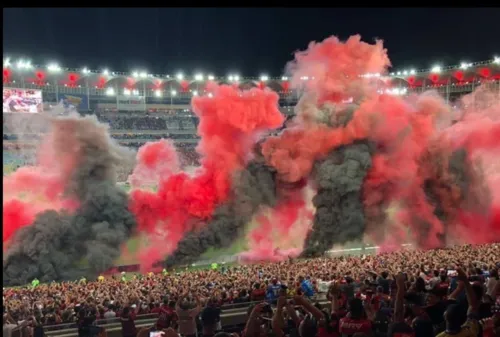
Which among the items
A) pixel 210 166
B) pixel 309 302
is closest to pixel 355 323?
pixel 309 302

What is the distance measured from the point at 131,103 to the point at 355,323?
2564 inches

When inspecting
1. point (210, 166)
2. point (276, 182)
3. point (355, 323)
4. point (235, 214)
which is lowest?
point (355, 323)

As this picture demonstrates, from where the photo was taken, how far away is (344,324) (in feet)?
17.8

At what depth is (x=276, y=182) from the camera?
2800 cm

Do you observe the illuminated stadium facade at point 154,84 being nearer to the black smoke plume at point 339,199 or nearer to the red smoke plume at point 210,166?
the red smoke plume at point 210,166

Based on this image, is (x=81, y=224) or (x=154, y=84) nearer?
(x=81, y=224)

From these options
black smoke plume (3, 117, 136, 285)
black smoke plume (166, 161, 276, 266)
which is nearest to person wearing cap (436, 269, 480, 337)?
black smoke plume (3, 117, 136, 285)

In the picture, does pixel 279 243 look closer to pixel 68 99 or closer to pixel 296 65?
pixel 296 65

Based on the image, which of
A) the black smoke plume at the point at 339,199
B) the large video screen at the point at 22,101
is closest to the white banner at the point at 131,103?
the large video screen at the point at 22,101

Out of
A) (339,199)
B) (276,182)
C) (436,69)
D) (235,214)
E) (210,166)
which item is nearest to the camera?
(235,214)

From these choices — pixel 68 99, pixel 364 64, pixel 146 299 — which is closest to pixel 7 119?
pixel 68 99

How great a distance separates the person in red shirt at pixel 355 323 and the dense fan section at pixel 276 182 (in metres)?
19.7

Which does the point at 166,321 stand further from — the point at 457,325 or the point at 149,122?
the point at 149,122

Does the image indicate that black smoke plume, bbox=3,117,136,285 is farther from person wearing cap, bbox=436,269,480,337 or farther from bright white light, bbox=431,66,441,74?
bright white light, bbox=431,66,441,74
